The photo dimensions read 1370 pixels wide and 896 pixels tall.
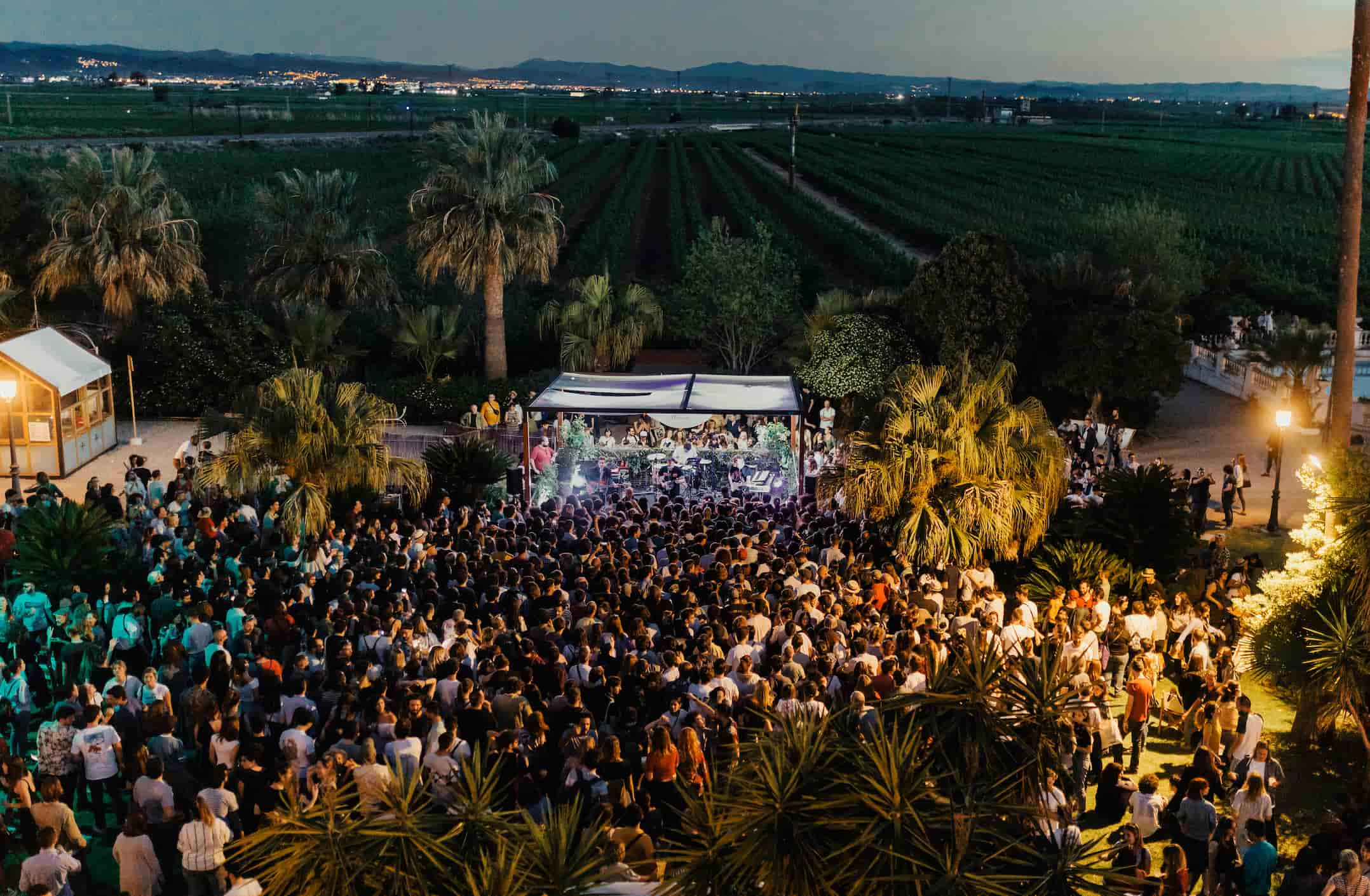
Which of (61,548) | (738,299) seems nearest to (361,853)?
(61,548)

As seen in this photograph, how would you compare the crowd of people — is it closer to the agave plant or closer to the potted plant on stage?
the agave plant

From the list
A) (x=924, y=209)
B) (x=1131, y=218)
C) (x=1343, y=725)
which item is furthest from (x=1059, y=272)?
(x=924, y=209)

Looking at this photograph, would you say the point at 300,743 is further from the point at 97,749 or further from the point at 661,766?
the point at 661,766

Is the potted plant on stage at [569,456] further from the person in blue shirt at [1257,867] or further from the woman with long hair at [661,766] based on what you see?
the person in blue shirt at [1257,867]

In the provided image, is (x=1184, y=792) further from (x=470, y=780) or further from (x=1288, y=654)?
(x=470, y=780)

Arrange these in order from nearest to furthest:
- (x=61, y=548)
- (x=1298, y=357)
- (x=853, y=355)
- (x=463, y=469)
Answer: (x=61, y=548)
(x=463, y=469)
(x=853, y=355)
(x=1298, y=357)
